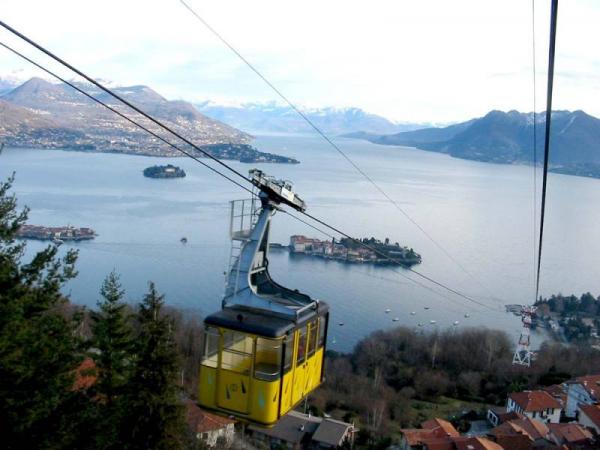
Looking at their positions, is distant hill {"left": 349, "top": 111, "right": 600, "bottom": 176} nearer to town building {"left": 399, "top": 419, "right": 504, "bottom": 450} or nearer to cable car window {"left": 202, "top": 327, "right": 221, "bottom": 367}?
A: town building {"left": 399, "top": 419, "right": 504, "bottom": 450}

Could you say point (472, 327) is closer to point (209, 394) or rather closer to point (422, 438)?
point (422, 438)

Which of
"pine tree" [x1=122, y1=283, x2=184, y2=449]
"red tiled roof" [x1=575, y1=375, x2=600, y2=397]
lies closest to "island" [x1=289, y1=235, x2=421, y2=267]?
"red tiled roof" [x1=575, y1=375, x2=600, y2=397]

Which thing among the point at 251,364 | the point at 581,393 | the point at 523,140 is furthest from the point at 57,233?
the point at 523,140

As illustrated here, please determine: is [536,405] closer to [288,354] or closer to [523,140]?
[288,354]

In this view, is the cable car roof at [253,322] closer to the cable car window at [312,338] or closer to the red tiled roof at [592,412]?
the cable car window at [312,338]

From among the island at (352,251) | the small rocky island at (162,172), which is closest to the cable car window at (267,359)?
the island at (352,251)

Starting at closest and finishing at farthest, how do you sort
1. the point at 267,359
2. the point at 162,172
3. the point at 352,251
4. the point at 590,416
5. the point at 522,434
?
the point at 267,359 < the point at 522,434 < the point at 590,416 < the point at 352,251 < the point at 162,172
